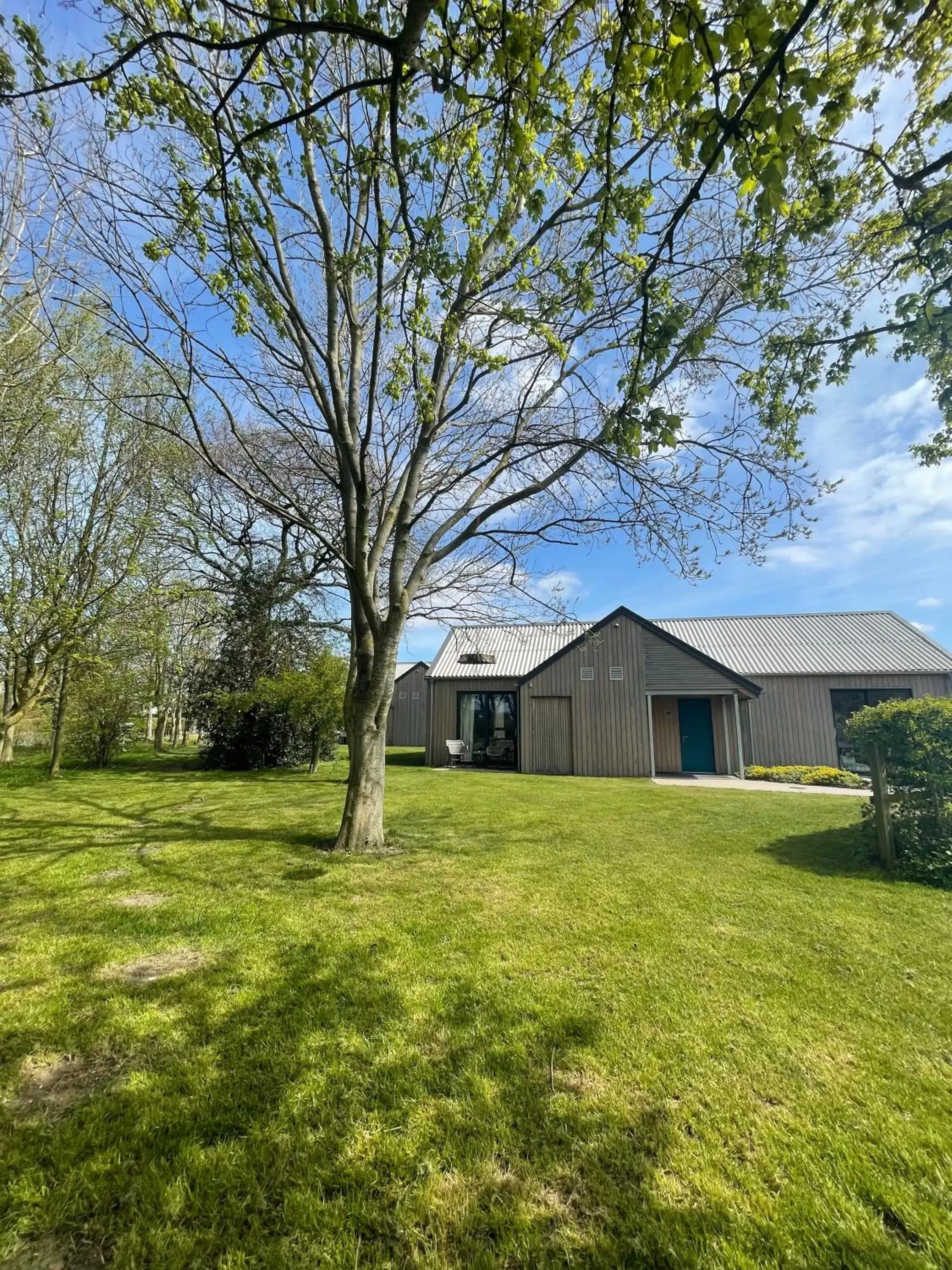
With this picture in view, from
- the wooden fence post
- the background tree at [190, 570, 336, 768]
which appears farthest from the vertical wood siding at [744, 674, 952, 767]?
the background tree at [190, 570, 336, 768]

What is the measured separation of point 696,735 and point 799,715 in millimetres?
3760

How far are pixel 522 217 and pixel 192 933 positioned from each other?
9258 mm

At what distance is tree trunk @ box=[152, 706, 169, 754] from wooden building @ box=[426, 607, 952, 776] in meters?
11.3

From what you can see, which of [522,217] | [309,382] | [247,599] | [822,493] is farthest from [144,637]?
[822,493]

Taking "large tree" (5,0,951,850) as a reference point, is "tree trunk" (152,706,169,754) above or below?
below

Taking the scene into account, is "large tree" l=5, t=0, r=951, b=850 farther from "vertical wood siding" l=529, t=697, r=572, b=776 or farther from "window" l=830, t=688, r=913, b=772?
"window" l=830, t=688, r=913, b=772

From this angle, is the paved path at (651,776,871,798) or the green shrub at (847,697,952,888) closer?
the green shrub at (847,697,952,888)

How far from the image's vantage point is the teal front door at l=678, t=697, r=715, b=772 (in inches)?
752

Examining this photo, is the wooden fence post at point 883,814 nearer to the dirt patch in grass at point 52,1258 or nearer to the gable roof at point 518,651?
the dirt patch in grass at point 52,1258

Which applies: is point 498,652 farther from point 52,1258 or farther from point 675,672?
point 52,1258

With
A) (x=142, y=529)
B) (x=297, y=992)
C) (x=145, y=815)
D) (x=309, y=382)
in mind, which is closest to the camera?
(x=297, y=992)

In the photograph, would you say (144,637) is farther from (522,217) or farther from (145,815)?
(522,217)

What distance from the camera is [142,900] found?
4.93 m

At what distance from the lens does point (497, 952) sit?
396cm
